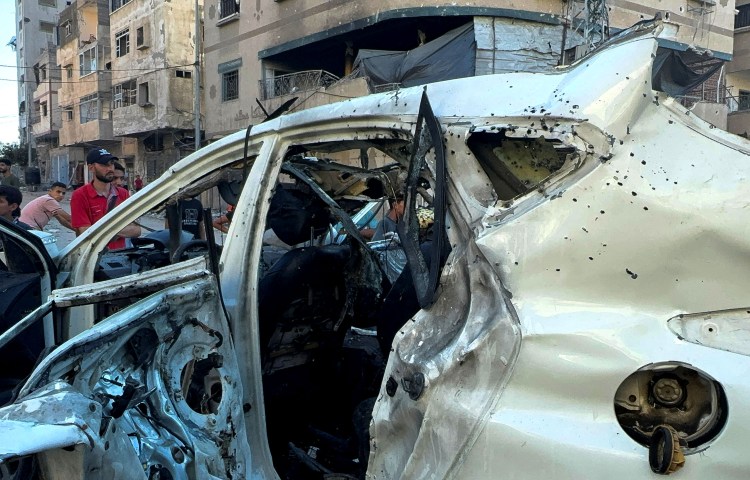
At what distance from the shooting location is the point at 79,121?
37.7 m

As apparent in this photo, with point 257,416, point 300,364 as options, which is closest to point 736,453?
point 257,416

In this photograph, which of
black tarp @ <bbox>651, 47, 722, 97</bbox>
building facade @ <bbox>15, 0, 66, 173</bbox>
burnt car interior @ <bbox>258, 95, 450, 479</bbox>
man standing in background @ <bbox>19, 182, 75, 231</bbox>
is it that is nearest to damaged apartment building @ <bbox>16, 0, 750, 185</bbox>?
black tarp @ <bbox>651, 47, 722, 97</bbox>

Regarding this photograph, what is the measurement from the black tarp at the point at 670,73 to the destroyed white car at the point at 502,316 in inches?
3.9

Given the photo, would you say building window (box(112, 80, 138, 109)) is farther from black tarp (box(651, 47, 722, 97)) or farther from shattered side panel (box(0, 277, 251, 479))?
black tarp (box(651, 47, 722, 97))

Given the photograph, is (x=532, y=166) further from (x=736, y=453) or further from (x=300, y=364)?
(x=300, y=364)

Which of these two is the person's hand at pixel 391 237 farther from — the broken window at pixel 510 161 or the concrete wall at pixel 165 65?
the concrete wall at pixel 165 65

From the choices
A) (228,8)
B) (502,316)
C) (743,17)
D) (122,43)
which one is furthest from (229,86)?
(502,316)

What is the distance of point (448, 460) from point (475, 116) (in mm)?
881

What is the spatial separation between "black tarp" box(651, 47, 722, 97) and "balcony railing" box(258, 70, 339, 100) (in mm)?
15367

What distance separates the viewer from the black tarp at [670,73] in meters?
1.67

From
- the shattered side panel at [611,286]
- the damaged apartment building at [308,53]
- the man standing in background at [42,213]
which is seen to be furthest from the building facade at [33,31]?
the shattered side panel at [611,286]

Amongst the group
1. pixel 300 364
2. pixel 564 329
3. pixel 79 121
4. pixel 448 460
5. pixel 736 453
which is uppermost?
pixel 79 121

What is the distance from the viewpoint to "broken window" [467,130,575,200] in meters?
1.64

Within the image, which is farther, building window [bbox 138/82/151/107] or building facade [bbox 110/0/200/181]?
building window [bbox 138/82/151/107]
